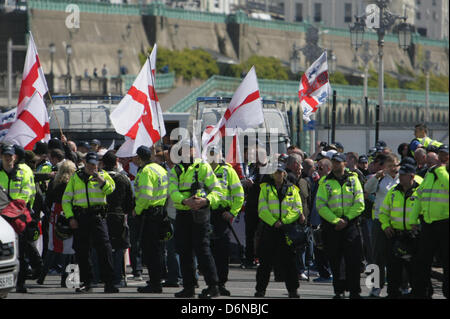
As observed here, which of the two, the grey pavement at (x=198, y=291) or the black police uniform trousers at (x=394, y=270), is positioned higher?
the black police uniform trousers at (x=394, y=270)

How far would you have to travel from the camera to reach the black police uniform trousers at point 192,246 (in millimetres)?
14802

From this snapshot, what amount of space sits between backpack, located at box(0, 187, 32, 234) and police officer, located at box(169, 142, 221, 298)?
1861 mm

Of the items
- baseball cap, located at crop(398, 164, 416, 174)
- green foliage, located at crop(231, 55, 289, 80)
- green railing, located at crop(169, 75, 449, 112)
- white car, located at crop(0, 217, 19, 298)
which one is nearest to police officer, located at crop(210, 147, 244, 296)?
baseball cap, located at crop(398, 164, 416, 174)

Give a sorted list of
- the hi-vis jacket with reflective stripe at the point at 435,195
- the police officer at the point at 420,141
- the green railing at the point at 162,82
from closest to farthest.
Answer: the hi-vis jacket with reflective stripe at the point at 435,195 → the police officer at the point at 420,141 → the green railing at the point at 162,82

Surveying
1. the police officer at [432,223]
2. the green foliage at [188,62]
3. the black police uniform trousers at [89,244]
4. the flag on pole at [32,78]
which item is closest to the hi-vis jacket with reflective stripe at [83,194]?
the black police uniform trousers at [89,244]

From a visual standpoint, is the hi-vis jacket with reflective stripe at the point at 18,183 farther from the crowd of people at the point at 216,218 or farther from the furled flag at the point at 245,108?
the furled flag at the point at 245,108

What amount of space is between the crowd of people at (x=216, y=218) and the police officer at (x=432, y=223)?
0.5 inches

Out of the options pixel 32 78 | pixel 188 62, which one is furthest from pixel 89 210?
pixel 188 62

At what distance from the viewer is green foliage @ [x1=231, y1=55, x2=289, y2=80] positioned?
10494 centimetres

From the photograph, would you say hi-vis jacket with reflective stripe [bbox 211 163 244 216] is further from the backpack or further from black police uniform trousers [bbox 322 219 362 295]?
the backpack

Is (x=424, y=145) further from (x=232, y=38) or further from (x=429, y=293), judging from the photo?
(x=232, y=38)

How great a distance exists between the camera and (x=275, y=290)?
1612cm

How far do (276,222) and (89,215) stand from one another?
231 cm

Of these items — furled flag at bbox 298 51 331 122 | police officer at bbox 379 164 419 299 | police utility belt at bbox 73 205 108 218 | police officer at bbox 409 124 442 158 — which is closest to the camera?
police officer at bbox 379 164 419 299
